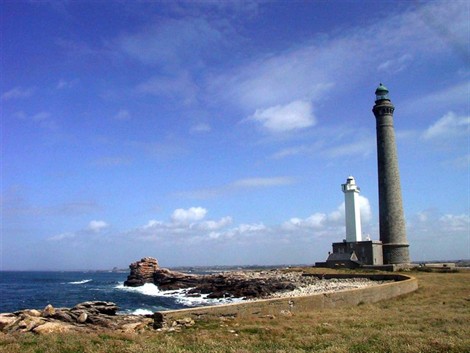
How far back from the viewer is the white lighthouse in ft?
182

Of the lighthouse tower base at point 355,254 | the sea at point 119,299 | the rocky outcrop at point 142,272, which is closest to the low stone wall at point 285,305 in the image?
the sea at point 119,299

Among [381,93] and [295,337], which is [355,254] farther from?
[295,337]

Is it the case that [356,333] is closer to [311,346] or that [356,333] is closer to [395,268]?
Result: [311,346]

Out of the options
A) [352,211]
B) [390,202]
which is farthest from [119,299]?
[390,202]

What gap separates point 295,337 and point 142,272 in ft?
213

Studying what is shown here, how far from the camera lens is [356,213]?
56.0m

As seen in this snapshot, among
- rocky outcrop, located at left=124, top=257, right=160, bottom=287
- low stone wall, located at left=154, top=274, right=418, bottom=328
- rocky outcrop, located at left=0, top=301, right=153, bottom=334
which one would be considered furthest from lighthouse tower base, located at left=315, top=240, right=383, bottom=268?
rocky outcrop, located at left=0, top=301, right=153, bottom=334

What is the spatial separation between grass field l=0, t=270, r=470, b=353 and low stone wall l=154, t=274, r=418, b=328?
771 mm

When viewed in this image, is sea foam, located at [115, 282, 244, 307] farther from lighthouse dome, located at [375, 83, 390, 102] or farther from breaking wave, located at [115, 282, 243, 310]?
lighthouse dome, located at [375, 83, 390, 102]

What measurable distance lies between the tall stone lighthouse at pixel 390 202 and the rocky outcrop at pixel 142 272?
126ft

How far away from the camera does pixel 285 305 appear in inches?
725

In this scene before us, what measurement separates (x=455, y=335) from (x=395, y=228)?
41.8 meters

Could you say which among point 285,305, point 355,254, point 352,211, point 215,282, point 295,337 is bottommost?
point 215,282

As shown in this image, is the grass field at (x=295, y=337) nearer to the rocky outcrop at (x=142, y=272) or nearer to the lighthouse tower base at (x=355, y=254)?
the lighthouse tower base at (x=355, y=254)
